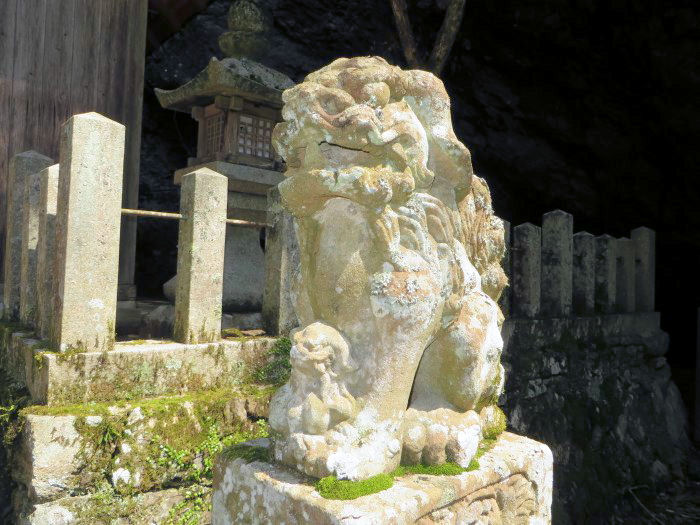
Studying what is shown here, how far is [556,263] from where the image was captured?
5.51m

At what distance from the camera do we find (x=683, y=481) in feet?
19.5

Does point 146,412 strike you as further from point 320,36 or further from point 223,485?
point 320,36

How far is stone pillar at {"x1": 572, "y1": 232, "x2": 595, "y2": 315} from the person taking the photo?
587 centimetres

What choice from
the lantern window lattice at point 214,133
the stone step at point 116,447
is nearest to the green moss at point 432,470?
the stone step at point 116,447

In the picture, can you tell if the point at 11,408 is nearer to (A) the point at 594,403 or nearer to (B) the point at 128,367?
(B) the point at 128,367

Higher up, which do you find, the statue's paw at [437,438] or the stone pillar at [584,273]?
the stone pillar at [584,273]

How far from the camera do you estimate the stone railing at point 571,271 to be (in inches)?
205

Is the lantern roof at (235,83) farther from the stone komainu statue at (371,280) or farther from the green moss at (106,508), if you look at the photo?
the green moss at (106,508)

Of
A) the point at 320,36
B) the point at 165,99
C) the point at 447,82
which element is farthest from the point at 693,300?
the point at 165,99

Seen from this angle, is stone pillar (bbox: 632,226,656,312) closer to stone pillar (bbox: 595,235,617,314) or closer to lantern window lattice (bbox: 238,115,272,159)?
stone pillar (bbox: 595,235,617,314)

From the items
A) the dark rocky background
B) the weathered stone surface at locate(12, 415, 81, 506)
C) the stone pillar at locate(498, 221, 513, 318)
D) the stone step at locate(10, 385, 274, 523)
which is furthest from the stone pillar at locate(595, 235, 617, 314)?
the weathered stone surface at locate(12, 415, 81, 506)

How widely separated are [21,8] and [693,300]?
10225mm

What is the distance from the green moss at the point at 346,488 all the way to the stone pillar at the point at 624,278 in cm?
555

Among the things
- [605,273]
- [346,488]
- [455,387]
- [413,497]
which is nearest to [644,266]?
[605,273]
